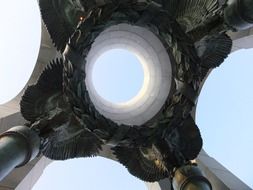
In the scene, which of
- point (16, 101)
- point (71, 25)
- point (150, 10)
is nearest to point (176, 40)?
point (150, 10)

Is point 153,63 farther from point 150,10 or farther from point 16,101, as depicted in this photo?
point 16,101

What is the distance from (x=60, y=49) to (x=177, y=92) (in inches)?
101

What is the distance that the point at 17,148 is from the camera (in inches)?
350

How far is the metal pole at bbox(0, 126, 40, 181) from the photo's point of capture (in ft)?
28.0

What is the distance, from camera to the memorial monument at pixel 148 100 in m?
9.39

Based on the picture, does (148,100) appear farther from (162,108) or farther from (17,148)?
(17,148)

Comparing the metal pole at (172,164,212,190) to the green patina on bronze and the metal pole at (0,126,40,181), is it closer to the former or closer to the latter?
the green patina on bronze

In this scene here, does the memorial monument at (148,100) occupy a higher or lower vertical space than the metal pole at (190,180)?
higher

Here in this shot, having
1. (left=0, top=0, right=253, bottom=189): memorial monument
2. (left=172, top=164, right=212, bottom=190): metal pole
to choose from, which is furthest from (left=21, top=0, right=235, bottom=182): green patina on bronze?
(left=172, top=164, right=212, bottom=190): metal pole

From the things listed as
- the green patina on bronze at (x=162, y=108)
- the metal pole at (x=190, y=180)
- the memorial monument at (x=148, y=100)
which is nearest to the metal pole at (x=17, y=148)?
the memorial monument at (x=148, y=100)

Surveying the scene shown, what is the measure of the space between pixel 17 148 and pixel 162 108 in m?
3.20

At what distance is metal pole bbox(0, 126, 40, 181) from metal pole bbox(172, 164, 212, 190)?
2.71m

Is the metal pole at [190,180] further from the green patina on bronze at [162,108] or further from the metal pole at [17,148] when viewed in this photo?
the metal pole at [17,148]

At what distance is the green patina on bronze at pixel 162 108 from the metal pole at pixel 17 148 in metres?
0.45
